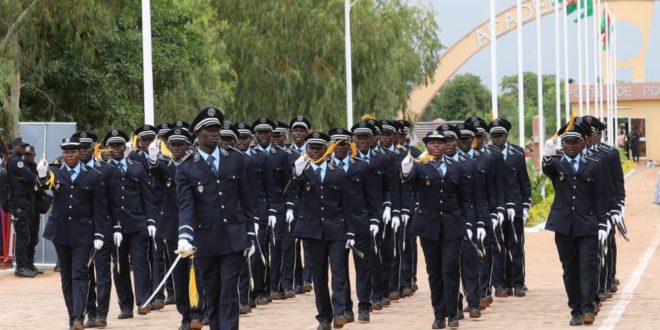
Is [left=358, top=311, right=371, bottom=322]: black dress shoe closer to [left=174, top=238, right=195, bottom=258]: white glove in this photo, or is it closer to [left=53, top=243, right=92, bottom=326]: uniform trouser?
[left=53, top=243, right=92, bottom=326]: uniform trouser

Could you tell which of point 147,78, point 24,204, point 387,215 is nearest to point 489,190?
point 387,215

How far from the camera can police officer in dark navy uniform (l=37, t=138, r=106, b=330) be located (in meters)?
15.3

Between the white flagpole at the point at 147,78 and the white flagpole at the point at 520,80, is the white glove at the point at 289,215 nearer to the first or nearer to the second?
the white flagpole at the point at 147,78

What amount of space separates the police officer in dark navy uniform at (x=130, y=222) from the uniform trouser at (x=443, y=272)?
141 inches

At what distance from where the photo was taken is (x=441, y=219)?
1502 cm

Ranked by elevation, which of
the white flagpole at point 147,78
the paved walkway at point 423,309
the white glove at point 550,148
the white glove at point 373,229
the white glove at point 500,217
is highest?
the white flagpole at point 147,78

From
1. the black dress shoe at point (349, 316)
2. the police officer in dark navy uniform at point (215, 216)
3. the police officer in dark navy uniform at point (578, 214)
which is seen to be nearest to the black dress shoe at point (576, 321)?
the police officer in dark navy uniform at point (578, 214)

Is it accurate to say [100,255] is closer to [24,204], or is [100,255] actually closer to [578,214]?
[578,214]

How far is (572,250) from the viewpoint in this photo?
50.5 ft

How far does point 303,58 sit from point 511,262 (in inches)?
1209

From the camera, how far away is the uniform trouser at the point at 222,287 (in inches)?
483

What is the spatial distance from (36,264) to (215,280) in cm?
1339

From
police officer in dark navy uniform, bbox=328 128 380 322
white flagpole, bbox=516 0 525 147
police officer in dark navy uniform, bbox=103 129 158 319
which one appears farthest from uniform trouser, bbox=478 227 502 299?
white flagpole, bbox=516 0 525 147

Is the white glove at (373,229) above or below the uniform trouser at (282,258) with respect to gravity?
above
